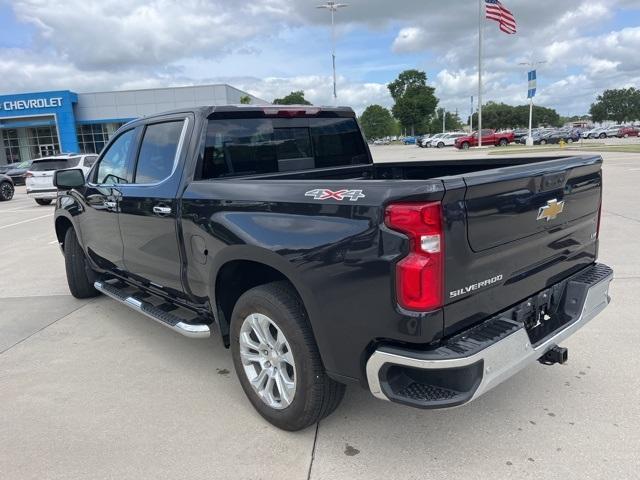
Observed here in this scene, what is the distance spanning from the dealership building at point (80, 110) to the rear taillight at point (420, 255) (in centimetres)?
4524

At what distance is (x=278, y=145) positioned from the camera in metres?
3.86

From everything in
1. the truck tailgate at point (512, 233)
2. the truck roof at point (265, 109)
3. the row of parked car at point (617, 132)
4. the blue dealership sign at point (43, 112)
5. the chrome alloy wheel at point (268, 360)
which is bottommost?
the row of parked car at point (617, 132)

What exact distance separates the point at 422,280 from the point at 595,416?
5.37 feet

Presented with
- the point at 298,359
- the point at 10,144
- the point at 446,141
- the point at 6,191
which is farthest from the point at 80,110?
the point at 298,359

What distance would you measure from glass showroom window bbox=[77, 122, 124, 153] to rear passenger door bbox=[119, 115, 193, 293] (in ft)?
159

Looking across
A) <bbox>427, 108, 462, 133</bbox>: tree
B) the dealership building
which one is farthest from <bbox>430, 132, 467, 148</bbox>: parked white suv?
<bbox>427, 108, 462, 133</bbox>: tree

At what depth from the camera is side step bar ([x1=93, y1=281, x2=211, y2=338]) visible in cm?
345

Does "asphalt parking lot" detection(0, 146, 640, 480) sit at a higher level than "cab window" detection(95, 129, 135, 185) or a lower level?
lower

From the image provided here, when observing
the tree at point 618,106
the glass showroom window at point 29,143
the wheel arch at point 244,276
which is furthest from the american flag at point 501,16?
the tree at point 618,106

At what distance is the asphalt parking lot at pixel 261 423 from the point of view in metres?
2.68

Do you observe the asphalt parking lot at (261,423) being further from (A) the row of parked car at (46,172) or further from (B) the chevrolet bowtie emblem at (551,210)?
(A) the row of parked car at (46,172)

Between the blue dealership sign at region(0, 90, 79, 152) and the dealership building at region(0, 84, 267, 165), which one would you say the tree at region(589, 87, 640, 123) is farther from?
the blue dealership sign at region(0, 90, 79, 152)

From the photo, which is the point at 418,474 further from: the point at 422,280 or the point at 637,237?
the point at 637,237

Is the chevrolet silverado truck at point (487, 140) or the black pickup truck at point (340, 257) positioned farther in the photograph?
the chevrolet silverado truck at point (487, 140)
